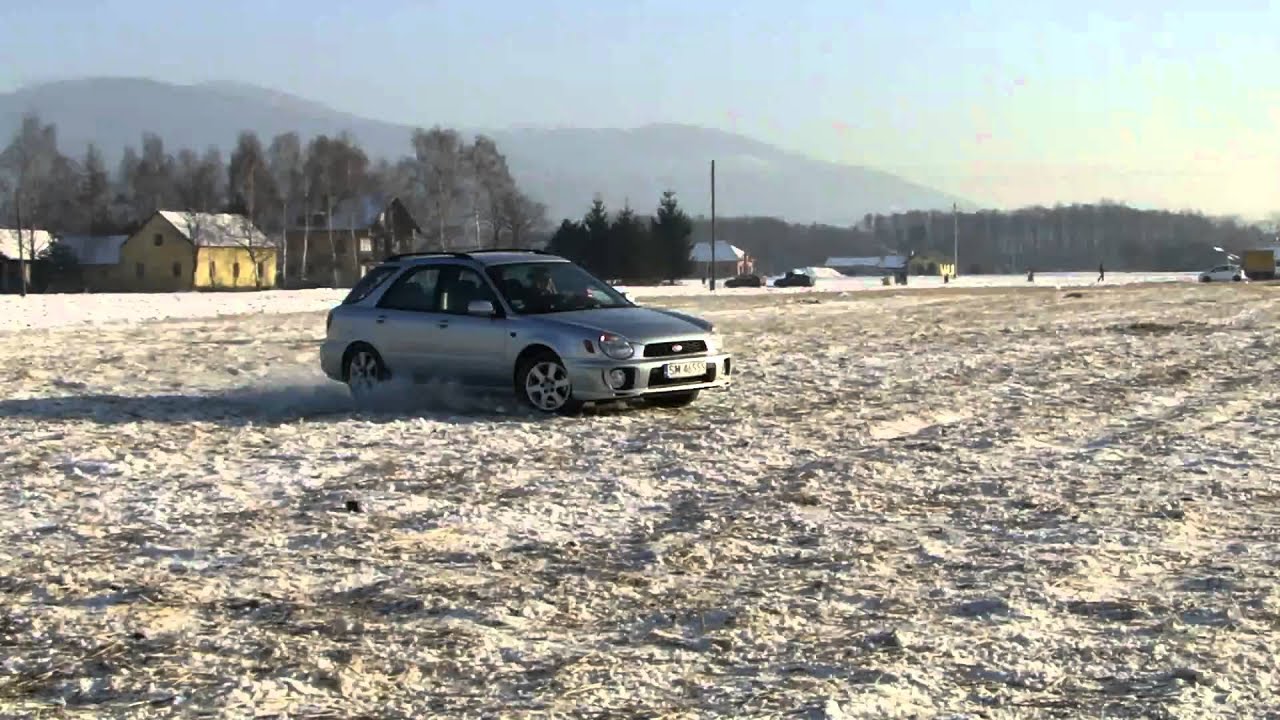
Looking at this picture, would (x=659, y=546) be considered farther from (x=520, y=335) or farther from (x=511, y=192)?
(x=511, y=192)

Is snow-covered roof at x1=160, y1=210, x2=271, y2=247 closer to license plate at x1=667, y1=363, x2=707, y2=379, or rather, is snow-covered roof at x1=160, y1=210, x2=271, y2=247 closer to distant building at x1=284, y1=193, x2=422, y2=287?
distant building at x1=284, y1=193, x2=422, y2=287

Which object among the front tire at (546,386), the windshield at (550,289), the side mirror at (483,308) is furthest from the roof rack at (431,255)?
the front tire at (546,386)

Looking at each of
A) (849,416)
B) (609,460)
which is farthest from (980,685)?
(849,416)

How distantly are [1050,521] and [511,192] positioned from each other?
10148cm

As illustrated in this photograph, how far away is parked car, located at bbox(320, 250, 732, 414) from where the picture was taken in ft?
40.7

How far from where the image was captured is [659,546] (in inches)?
282

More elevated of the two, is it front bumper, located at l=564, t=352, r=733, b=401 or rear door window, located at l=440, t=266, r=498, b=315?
rear door window, located at l=440, t=266, r=498, b=315

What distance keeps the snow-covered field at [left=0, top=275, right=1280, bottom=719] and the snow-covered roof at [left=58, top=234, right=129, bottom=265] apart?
9747cm

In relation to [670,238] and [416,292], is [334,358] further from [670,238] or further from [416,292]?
[670,238]

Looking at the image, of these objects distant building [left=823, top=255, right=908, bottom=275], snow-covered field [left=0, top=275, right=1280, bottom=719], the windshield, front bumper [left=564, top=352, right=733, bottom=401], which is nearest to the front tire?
front bumper [left=564, top=352, right=733, bottom=401]

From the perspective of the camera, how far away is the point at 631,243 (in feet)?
294

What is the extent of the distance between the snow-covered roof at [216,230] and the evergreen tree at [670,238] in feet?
94.7

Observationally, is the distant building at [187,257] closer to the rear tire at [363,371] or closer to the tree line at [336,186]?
the tree line at [336,186]

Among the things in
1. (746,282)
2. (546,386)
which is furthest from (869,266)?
(546,386)
